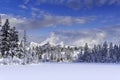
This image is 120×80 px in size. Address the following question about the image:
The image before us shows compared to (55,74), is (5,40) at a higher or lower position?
higher

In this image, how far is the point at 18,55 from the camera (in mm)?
79250

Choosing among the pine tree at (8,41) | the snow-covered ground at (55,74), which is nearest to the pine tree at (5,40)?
the pine tree at (8,41)

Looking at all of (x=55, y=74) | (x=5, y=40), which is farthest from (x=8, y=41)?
(x=55, y=74)

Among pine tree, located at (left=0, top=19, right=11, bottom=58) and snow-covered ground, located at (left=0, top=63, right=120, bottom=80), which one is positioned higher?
pine tree, located at (left=0, top=19, right=11, bottom=58)

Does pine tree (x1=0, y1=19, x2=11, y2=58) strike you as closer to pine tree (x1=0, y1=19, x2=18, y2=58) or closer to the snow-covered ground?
pine tree (x1=0, y1=19, x2=18, y2=58)

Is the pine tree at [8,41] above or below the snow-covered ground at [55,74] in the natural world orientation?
above

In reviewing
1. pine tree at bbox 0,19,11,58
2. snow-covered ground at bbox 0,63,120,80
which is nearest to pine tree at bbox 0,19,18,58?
pine tree at bbox 0,19,11,58

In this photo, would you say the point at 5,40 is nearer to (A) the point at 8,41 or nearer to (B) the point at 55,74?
(A) the point at 8,41

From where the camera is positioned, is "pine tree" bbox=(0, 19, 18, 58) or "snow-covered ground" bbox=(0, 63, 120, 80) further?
"pine tree" bbox=(0, 19, 18, 58)

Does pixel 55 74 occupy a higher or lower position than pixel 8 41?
lower

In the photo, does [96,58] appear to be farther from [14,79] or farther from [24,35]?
[14,79]

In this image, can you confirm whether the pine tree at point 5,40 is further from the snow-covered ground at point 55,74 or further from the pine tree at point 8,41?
the snow-covered ground at point 55,74

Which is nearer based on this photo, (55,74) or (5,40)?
(55,74)

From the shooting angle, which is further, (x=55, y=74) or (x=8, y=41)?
(x=8, y=41)
